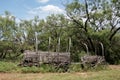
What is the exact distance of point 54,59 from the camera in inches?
675

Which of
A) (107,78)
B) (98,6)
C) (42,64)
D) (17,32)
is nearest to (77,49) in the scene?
(98,6)

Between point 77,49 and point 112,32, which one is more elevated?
point 112,32

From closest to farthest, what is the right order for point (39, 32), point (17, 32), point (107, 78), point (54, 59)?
point (107, 78)
point (54, 59)
point (17, 32)
point (39, 32)

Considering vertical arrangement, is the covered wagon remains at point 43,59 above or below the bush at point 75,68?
above

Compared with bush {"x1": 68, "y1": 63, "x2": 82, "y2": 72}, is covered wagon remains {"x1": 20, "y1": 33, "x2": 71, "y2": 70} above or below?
above

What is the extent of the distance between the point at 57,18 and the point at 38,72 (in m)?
16.1

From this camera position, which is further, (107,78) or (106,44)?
(106,44)

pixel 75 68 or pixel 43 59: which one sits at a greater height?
pixel 43 59

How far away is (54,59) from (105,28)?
437 inches

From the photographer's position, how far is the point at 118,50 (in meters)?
26.9

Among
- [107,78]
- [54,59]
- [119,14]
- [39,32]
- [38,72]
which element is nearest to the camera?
[107,78]

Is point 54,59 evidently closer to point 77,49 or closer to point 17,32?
point 77,49

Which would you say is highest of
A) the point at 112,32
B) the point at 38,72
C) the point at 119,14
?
Answer: the point at 119,14

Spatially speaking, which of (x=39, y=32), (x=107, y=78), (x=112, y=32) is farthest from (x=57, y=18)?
(x=107, y=78)
